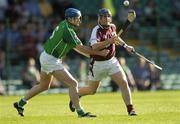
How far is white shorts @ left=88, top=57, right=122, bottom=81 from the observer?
59.1ft

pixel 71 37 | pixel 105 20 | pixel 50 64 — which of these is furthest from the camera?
pixel 105 20

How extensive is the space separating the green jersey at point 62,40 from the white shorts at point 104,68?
129 centimetres

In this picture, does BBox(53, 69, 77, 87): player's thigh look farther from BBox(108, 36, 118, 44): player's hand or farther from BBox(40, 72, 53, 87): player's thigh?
BBox(108, 36, 118, 44): player's hand

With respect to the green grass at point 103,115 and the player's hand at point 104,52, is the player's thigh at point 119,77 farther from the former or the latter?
the green grass at point 103,115

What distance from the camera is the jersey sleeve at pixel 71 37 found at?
16822mm

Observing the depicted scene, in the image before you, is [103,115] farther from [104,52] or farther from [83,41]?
[83,41]

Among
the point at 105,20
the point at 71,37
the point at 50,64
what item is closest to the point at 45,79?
the point at 50,64

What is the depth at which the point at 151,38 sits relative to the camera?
3409 cm

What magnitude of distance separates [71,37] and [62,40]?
297 millimetres

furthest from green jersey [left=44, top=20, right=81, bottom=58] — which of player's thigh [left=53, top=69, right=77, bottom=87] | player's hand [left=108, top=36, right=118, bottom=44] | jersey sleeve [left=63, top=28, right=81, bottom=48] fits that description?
player's hand [left=108, top=36, right=118, bottom=44]

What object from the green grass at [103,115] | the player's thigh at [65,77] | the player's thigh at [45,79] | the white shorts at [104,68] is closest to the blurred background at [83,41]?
the green grass at [103,115]

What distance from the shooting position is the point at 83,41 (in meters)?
32.0

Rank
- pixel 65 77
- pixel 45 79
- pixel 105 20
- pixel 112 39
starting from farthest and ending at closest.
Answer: pixel 105 20 < pixel 45 79 < pixel 112 39 < pixel 65 77

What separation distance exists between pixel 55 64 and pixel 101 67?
1.43m
